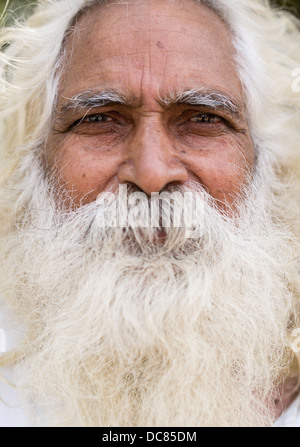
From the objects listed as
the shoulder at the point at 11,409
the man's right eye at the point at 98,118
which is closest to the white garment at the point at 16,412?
the shoulder at the point at 11,409

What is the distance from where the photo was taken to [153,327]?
65.6 inches

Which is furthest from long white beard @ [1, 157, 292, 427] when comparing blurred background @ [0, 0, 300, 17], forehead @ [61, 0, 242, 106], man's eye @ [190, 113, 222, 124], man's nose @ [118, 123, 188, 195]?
blurred background @ [0, 0, 300, 17]

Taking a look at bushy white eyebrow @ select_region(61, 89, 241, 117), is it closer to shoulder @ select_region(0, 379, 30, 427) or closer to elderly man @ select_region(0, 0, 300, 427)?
elderly man @ select_region(0, 0, 300, 427)

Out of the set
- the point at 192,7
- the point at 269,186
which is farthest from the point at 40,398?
the point at 192,7

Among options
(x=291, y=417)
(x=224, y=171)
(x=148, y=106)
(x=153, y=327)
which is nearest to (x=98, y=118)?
(x=148, y=106)

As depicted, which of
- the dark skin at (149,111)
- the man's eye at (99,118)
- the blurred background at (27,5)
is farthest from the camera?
the blurred background at (27,5)

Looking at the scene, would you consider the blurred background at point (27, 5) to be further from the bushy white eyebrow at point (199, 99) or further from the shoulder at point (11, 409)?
the shoulder at point (11, 409)

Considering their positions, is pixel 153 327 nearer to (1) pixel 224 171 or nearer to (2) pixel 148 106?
(1) pixel 224 171

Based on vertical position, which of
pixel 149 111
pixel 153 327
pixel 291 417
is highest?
pixel 149 111

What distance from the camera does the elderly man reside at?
5.70 ft

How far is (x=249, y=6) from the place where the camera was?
2488 millimetres

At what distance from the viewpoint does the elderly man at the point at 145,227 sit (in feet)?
5.70

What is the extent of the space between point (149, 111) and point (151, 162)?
26 centimetres

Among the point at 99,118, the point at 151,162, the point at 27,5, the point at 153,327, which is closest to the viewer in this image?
the point at 153,327
